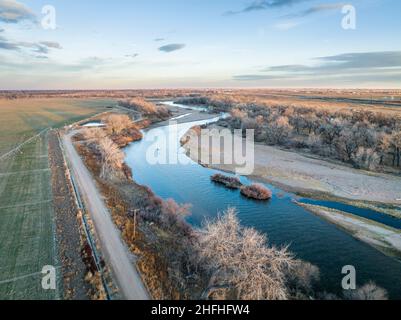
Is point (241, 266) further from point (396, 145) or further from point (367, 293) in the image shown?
point (396, 145)

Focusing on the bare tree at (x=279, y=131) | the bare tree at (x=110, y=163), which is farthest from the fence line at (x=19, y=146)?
the bare tree at (x=279, y=131)

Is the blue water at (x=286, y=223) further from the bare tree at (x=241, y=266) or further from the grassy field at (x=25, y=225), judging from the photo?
the grassy field at (x=25, y=225)

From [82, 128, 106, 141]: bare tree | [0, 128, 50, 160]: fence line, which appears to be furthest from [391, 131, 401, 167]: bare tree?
[0, 128, 50, 160]: fence line

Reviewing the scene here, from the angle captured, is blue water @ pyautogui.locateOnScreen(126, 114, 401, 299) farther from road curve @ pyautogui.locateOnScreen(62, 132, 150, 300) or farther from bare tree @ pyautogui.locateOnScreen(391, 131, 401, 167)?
bare tree @ pyautogui.locateOnScreen(391, 131, 401, 167)

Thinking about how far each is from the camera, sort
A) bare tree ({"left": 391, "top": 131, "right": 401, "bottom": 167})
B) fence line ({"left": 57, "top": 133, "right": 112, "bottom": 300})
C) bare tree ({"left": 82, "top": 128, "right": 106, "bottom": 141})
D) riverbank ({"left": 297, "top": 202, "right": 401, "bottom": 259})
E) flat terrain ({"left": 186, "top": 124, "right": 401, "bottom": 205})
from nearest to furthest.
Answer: fence line ({"left": 57, "top": 133, "right": 112, "bottom": 300}) → riverbank ({"left": 297, "top": 202, "right": 401, "bottom": 259}) → flat terrain ({"left": 186, "top": 124, "right": 401, "bottom": 205}) → bare tree ({"left": 391, "top": 131, "right": 401, "bottom": 167}) → bare tree ({"left": 82, "top": 128, "right": 106, "bottom": 141})
